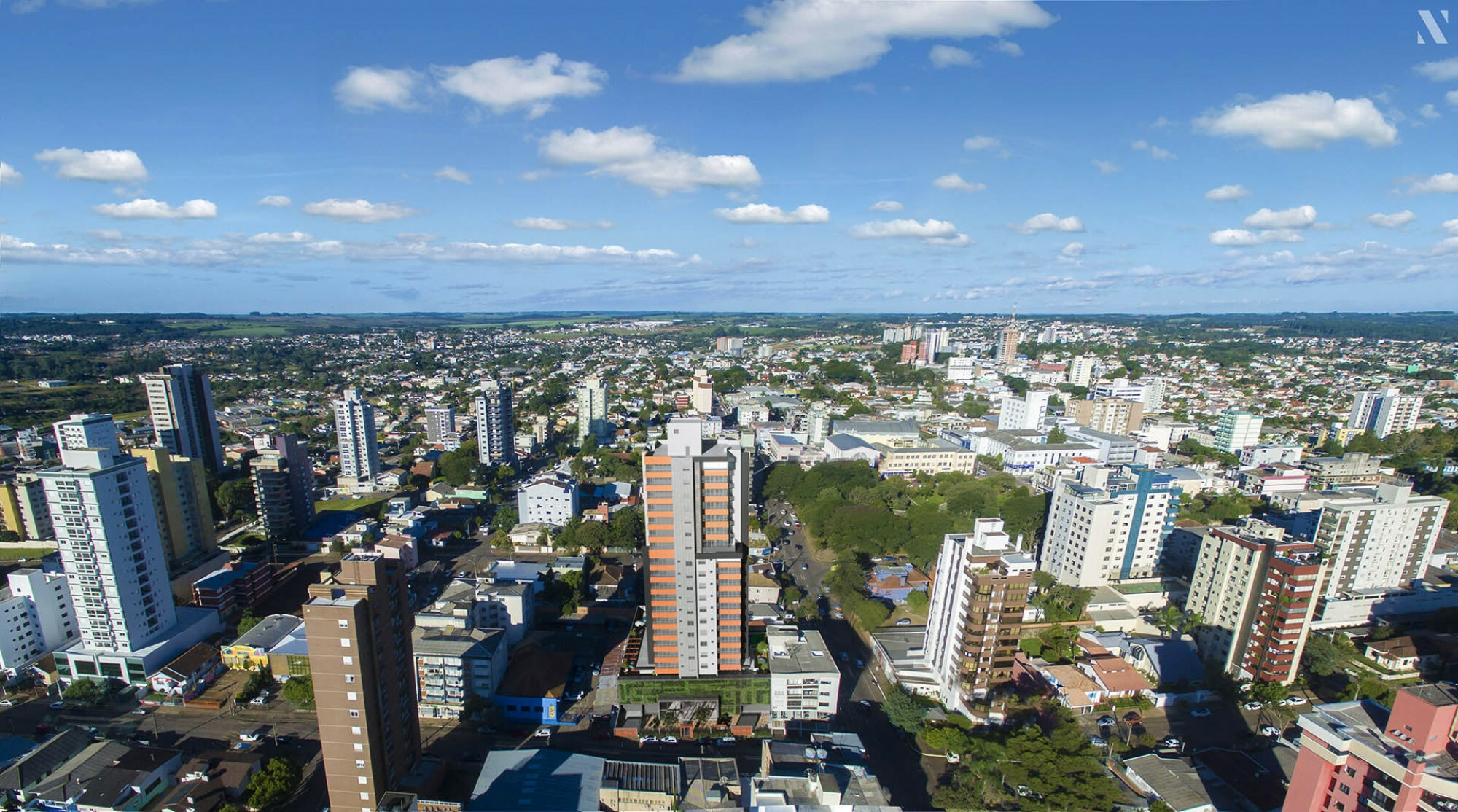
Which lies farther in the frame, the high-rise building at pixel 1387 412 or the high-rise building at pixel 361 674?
the high-rise building at pixel 1387 412

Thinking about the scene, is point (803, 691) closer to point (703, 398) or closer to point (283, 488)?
point (283, 488)

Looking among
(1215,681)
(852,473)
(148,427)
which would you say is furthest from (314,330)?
(1215,681)

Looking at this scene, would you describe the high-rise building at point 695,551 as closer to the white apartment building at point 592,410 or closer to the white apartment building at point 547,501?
the white apartment building at point 547,501

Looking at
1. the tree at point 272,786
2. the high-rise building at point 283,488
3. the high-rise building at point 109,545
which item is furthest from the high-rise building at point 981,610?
the high-rise building at point 283,488

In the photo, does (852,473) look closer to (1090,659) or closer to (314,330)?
(1090,659)

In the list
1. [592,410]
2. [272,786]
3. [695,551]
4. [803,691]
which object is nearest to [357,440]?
[592,410]

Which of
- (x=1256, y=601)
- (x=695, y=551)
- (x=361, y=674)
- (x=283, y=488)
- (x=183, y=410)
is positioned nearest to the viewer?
(x=361, y=674)

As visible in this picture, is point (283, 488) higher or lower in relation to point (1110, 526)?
lower
